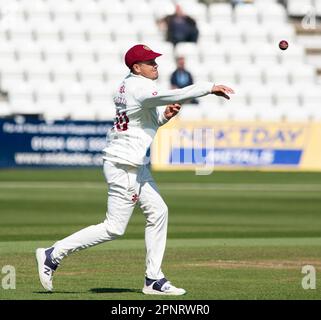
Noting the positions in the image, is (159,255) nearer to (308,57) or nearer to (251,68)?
(251,68)

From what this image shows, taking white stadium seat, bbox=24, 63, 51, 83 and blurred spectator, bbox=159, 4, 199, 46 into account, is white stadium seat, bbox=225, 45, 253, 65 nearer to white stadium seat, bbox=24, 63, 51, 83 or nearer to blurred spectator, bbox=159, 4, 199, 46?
blurred spectator, bbox=159, 4, 199, 46

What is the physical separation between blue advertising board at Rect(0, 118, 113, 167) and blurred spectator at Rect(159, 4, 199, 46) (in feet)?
14.4

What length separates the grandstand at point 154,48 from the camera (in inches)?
1110

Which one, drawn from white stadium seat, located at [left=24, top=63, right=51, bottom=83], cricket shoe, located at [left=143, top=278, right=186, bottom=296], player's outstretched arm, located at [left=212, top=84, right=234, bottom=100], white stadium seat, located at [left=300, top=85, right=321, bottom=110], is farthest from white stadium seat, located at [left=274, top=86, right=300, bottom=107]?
player's outstretched arm, located at [left=212, top=84, right=234, bottom=100]

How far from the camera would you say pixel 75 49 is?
96.0 feet

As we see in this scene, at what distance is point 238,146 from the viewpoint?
26484mm

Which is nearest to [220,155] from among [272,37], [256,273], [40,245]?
[272,37]

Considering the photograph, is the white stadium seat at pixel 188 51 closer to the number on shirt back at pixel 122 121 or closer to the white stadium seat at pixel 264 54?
the white stadium seat at pixel 264 54

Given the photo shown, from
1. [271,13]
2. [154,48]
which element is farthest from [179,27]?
[271,13]

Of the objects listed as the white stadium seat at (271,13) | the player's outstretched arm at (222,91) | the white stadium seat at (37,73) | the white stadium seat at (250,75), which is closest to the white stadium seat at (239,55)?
the white stadium seat at (250,75)

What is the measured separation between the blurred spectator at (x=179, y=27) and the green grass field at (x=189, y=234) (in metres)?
5.05

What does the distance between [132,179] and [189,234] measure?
559 centimetres

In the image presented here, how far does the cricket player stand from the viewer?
9000 millimetres

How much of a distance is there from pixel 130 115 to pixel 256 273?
7.18 ft
